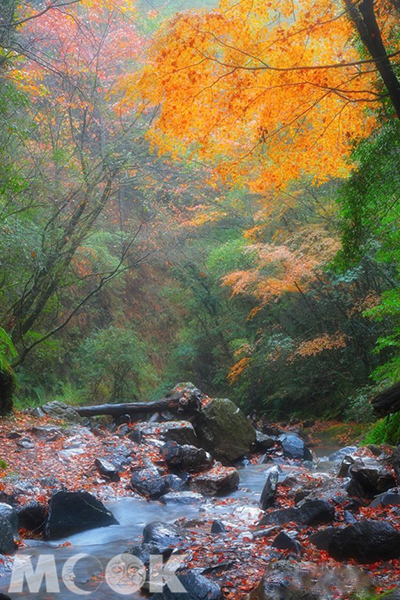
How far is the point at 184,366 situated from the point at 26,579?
14937mm

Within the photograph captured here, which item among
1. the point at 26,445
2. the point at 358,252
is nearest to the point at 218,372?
the point at 26,445

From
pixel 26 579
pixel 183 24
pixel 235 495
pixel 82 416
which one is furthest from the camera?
pixel 82 416

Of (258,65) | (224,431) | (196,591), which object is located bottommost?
(224,431)

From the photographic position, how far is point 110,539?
5820mm

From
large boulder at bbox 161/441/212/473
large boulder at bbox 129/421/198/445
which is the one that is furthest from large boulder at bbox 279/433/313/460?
large boulder at bbox 161/441/212/473

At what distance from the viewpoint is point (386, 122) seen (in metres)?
5.91

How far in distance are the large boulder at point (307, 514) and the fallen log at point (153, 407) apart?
5.87m

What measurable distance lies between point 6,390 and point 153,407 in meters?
3.52

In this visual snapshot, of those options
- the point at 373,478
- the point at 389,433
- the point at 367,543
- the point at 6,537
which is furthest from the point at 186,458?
the point at 367,543

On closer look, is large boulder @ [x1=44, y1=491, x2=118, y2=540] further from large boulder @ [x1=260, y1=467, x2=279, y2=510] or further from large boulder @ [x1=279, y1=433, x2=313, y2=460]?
large boulder @ [x1=279, y1=433, x2=313, y2=460]

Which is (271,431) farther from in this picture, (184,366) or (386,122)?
(386,122)

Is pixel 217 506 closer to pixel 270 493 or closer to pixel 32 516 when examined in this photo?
pixel 270 493

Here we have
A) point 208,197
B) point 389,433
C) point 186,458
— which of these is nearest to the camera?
point 389,433

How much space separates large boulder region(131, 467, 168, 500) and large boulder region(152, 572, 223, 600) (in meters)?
3.84
